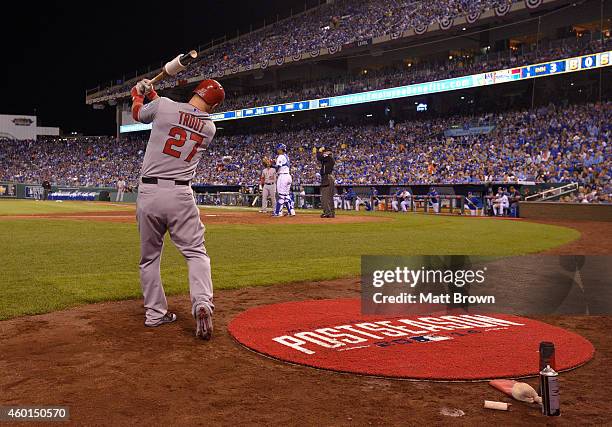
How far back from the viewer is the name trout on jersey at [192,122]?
4.61 m

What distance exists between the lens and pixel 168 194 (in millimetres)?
4570

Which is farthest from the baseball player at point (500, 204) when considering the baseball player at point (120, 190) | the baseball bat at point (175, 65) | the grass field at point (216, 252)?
the baseball player at point (120, 190)

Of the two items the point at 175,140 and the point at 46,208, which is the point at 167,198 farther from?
the point at 46,208

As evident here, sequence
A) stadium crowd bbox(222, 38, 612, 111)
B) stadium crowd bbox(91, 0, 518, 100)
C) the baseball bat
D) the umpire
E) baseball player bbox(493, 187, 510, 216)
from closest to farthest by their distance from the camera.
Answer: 1. the baseball bat
2. the umpire
3. baseball player bbox(493, 187, 510, 216)
4. stadium crowd bbox(222, 38, 612, 111)
5. stadium crowd bbox(91, 0, 518, 100)

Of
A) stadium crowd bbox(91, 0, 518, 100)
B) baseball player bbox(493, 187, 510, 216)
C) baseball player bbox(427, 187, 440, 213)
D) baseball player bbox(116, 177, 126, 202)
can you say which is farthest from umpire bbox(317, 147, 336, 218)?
baseball player bbox(116, 177, 126, 202)

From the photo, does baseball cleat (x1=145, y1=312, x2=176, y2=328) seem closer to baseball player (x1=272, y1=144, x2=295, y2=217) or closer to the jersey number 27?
the jersey number 27

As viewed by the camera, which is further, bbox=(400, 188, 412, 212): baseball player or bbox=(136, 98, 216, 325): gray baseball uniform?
bbox=(400, 188, 412, 212): baseball player

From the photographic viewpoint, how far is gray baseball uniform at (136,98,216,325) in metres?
4.56

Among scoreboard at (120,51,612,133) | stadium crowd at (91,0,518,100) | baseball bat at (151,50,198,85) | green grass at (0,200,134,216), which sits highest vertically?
stadium crowd at (91,0,518,100)

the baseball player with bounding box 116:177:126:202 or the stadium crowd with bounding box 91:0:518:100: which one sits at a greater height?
the stadium crowd with bounding box 91:0:518:100

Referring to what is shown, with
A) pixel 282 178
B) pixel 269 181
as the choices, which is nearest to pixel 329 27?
pixel 269 181

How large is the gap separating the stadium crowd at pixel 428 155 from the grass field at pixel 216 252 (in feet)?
43.3

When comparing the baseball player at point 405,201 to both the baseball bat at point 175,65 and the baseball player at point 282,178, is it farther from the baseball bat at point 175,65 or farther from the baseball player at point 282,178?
the baseball bat at point 175,65

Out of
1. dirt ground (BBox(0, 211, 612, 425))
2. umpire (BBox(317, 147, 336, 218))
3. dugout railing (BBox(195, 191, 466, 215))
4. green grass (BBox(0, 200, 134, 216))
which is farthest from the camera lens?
dugout railing (BBox(195, 191, 466, 215))
